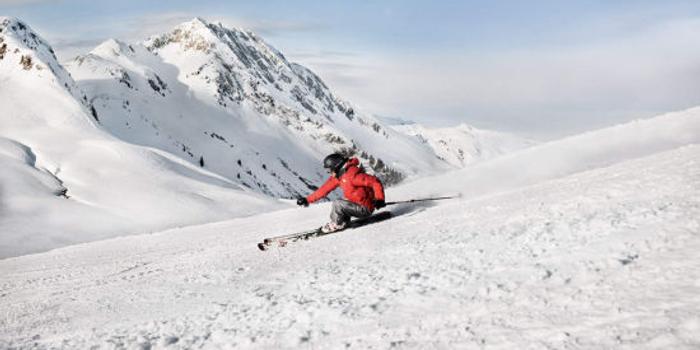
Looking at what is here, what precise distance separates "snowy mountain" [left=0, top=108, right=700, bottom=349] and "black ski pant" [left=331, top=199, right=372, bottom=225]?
84 cm

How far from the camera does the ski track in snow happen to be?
540cm

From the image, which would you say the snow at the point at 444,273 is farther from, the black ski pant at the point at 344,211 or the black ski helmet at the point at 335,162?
the black ski helmet at the point at 335,162

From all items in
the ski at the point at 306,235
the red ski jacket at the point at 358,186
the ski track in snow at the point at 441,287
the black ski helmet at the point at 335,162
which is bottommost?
the ski track in snow at the point at 441,287

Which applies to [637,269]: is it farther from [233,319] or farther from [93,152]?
[93,152]

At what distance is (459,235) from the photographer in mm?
9594

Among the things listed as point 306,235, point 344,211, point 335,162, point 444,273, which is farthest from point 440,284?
point 335,162

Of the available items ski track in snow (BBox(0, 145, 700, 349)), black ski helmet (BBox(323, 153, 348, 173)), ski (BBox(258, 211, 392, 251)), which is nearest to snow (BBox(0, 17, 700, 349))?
ski track in snow (BBox(0, 145, 700, 349))

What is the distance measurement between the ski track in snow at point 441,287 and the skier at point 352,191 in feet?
4.44

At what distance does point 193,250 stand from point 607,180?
8.77 metres

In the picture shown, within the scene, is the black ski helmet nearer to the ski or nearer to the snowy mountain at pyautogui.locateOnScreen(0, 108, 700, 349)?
the ski

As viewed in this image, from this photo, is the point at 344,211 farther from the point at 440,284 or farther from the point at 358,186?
the point at 440,284

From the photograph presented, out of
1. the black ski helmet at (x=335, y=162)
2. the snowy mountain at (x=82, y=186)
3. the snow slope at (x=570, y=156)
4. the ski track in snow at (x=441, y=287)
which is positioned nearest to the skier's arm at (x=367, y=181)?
the black ski helmet at (x=335, y=162)

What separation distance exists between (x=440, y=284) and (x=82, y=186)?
7041cm

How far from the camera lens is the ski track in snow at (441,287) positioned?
5.40 m
